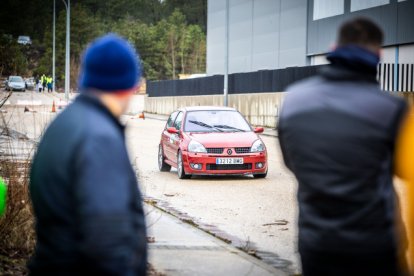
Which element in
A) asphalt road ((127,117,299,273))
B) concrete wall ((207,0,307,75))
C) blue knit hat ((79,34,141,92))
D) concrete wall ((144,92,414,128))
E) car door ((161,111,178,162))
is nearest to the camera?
blue knit hat ((79,34,141,92))

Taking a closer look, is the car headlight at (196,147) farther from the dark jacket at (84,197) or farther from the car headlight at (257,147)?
the dark jacket at (84,197)

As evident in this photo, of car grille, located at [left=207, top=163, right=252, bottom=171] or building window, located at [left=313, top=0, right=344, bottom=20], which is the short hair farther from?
building window, located at [left=313, top=0, right=344, bottom=20]

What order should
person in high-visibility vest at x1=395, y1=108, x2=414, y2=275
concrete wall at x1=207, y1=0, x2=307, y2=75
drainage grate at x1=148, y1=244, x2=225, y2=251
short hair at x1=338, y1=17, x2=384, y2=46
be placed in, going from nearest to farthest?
1. person in high-visibility vest at x1=395, y1=108, x2=414, y2=275
2. short hair at x1=338, y1=17, x2=384, y2=46
3. drainage grate at x1=148, y1=244, x2=225, y2=251
4. concrete wall at x1=207, y1=0, x2=307, y2=75

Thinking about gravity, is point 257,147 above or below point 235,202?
above

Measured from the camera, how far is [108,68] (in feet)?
11.1

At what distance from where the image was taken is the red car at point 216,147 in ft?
56.7

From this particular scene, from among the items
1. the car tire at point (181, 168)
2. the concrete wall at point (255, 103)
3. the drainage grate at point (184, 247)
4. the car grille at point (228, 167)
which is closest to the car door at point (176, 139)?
the car tire at point (181, 168)

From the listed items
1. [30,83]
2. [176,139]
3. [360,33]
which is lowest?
[176,139]

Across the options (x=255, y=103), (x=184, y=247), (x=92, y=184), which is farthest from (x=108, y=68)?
(x=255, y=103)

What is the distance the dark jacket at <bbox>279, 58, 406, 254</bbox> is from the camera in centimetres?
374

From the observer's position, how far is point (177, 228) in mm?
10688

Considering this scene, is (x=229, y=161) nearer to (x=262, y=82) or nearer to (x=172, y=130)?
(x=172, y=130)

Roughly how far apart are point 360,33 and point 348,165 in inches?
25.3

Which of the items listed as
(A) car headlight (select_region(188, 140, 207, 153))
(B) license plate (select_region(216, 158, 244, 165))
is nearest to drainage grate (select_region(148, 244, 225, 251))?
(B) license plate (select_region(216, 158, 244, 165))
